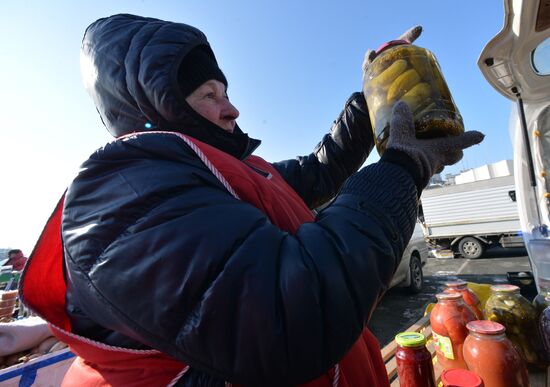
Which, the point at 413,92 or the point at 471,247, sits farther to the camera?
the point at 471,247

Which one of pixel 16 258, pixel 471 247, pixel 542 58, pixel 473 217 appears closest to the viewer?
pixel 542 58

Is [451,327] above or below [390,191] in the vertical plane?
below

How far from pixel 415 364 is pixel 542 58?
2950mm

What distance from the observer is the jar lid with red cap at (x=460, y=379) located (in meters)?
1.12

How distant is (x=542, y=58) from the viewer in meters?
2.64

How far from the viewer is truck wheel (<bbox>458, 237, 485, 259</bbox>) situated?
35.8 ft

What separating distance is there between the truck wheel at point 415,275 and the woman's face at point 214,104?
23.5 ft

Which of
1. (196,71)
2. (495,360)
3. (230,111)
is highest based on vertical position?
(196,71)

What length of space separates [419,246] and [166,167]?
8.34 m

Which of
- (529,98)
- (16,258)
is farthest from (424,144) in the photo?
(16,258)

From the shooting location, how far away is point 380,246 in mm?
665

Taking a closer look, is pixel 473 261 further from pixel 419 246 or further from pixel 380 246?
pixel 380 246

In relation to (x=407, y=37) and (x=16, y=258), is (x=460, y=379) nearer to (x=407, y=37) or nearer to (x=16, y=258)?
(x=407, y=37)

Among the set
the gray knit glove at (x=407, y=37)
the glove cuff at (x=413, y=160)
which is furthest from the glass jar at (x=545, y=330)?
the gray knit glove at (x=407, y=37)
